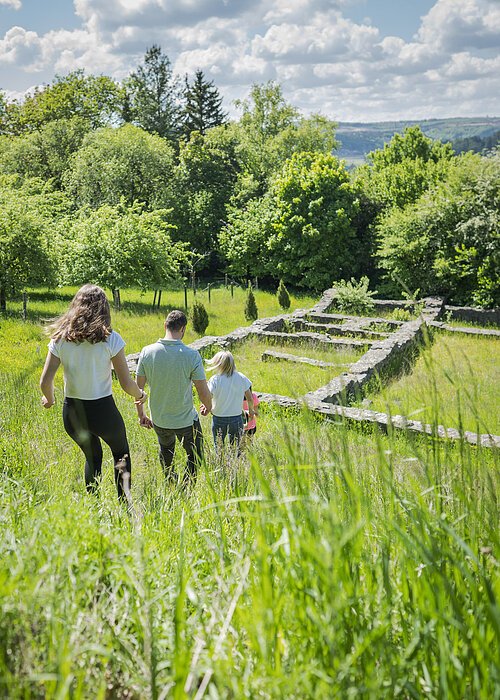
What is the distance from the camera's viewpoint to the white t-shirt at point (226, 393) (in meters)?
5.30

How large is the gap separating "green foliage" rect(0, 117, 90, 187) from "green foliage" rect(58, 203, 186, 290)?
55.7 feet

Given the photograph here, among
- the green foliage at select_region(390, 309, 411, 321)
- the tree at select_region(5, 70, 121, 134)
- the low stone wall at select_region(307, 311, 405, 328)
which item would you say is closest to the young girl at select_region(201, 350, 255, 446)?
the low stone wall at select_region(307, 311, 405, 328)

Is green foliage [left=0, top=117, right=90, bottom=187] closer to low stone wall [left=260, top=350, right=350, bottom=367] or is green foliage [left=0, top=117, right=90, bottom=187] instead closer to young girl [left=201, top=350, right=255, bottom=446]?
low stone wall [left=260, top=350, right=350, bottom=367]

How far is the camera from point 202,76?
40.6 metres

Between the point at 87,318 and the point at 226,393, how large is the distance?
1824 mm

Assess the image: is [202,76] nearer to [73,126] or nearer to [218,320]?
[73,126]

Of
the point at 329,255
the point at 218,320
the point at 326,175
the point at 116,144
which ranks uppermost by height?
the point at 116,144

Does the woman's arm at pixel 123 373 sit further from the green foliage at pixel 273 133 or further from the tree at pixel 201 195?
the green foliage at pixel 273 133

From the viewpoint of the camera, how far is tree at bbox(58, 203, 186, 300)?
54.3 feet

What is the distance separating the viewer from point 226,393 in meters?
5.30

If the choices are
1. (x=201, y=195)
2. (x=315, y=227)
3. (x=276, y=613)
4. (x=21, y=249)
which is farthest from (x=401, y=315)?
(x=276, y=613)

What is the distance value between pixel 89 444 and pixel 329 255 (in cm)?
1850

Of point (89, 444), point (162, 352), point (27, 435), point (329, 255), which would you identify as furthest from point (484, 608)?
point (329, 255)

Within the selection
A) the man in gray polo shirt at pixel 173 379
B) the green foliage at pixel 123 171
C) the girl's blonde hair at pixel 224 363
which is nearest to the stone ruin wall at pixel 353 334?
the girl's blonde hair at pixel 224 363
